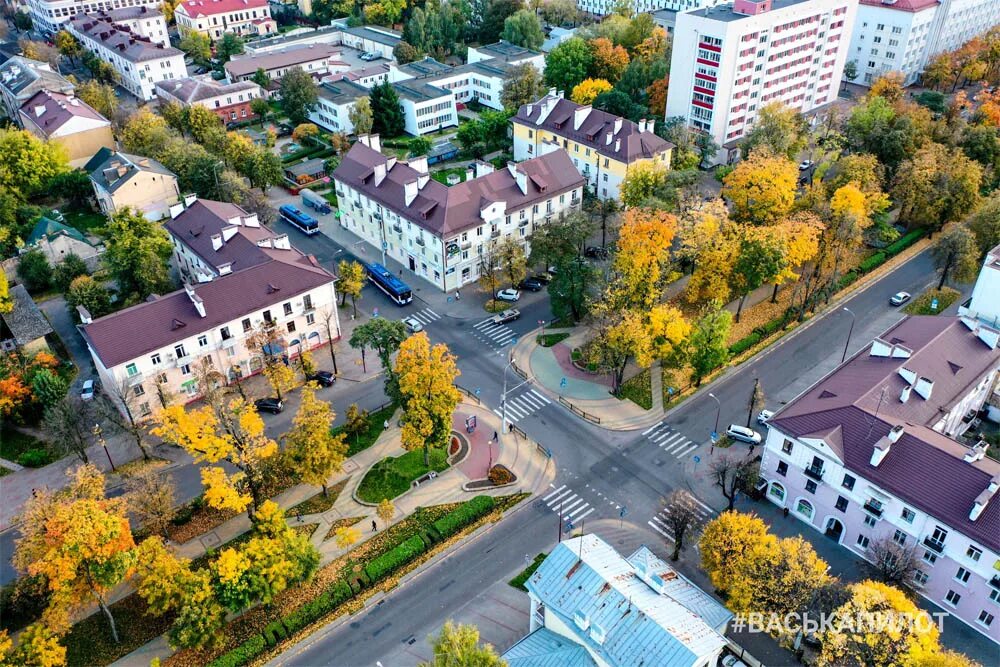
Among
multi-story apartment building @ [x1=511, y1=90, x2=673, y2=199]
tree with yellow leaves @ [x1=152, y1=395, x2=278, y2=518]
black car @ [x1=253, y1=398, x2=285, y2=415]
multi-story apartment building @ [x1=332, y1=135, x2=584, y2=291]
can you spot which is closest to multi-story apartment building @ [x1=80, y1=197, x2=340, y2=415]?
black car @ [x1=253, y1=398, x2=285, y2=415]

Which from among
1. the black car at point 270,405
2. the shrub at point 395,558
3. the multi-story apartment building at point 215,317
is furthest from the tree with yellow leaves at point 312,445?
the multi-story apartment building at point 215,317

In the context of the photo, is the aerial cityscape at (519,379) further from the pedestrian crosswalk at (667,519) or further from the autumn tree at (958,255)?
the autumn tree at (958,255)

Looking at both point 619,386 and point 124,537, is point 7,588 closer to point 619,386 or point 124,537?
point 124,537

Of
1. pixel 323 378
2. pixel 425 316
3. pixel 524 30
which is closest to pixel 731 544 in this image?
pixel 323 378

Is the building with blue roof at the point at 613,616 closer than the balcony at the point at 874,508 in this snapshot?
Yes

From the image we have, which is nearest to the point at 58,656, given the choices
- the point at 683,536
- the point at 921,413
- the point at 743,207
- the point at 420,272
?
the point at 683,536
